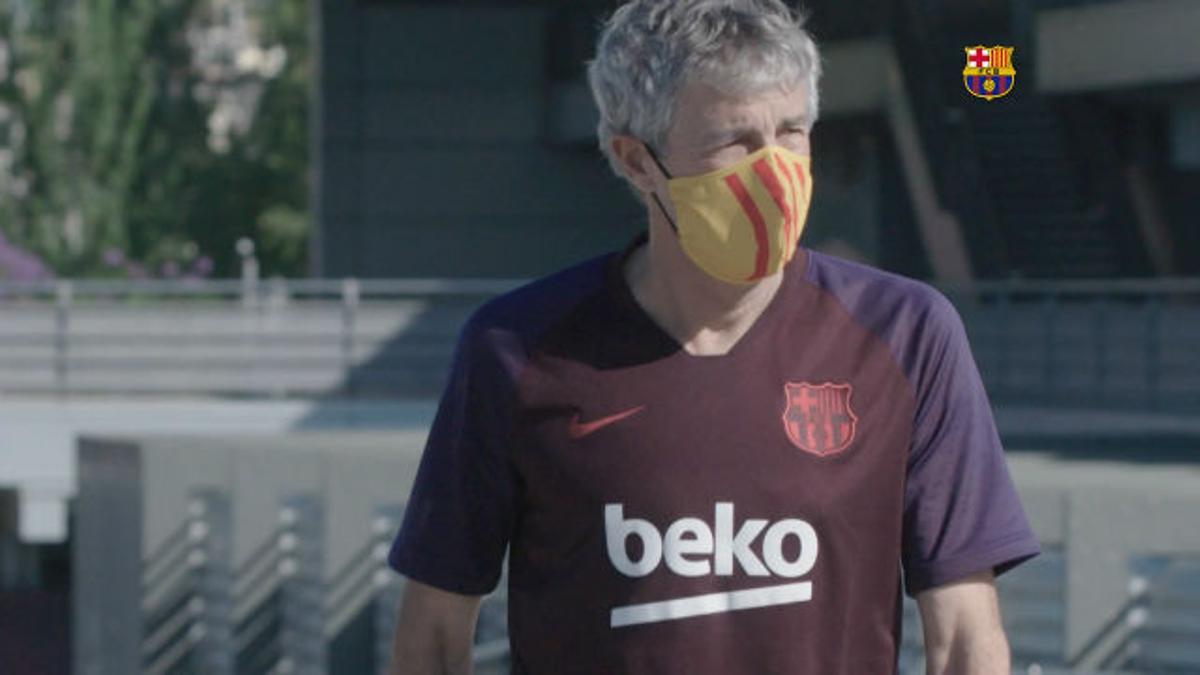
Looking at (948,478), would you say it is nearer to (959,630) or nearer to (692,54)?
(959,630)

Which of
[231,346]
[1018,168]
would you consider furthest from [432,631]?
[1018,168]

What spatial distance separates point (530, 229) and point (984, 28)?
32.6 ft

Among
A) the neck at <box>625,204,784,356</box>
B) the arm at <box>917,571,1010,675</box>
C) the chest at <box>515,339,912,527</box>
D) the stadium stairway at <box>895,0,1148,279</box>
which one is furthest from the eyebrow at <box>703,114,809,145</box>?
the stadium stairway at <box>895,0,1148,279</box>

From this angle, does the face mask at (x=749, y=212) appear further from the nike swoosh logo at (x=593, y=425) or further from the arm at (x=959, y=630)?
the arm at (x=959, y=630)

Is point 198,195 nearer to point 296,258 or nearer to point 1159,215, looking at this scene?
point 296,258

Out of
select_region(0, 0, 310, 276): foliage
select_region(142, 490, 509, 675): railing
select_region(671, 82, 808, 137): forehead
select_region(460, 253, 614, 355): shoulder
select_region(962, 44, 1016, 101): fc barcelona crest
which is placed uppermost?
select_region(671, 82, 808, 137): forehead

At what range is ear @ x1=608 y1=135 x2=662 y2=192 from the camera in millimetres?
3572

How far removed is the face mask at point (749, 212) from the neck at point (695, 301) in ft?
0.16

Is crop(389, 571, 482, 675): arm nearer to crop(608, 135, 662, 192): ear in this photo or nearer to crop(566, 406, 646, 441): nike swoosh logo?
crop(566, 406, 646, 441): nike swoosh logo

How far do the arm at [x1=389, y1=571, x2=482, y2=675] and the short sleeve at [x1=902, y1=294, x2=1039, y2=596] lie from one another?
552 mm

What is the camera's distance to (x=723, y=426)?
11.5 ft

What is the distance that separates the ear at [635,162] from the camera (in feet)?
11.7

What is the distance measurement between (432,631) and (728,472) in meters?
0.46

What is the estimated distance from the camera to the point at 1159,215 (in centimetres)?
2652
